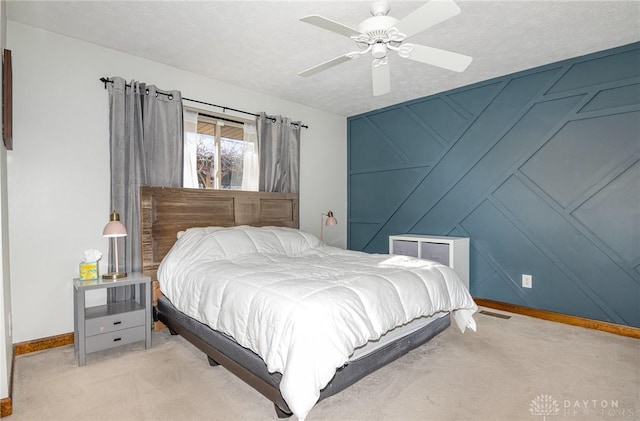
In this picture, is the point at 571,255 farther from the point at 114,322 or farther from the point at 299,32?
the point at 114,322

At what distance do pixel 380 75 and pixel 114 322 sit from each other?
2700mm

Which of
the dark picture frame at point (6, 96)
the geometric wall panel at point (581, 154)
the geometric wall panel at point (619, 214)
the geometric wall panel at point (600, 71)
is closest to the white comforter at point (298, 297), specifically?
the dark picture frame at point (6, 96)

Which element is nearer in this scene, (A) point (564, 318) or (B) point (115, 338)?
(B) point (115, 338)

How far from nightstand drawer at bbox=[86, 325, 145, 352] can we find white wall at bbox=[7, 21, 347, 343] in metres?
0.59

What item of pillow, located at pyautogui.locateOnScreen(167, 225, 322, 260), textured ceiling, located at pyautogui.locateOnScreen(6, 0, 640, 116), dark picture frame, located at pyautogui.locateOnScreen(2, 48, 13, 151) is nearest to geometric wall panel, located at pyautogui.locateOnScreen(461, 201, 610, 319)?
textured ceiling, located at pyautogui.locateOnScreen(6, 0, 640, 116)

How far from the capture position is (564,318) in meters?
3.26

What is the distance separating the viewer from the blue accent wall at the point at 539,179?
299 cm

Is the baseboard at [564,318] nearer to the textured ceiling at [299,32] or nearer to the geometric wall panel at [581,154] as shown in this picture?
the geometric wall panel at [581,154]

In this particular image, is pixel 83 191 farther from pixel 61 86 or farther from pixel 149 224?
pixel 61 86

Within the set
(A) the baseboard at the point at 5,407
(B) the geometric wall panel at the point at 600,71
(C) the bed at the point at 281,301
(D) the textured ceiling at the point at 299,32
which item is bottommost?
(A) the baseboard at the point at 5,407

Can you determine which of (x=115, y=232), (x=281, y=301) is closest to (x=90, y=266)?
(x=115, y=232)

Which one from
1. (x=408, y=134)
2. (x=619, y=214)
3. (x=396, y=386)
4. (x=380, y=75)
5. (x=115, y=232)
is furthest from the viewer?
(x=408, y=134)

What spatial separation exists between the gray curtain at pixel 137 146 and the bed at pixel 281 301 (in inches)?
4.2

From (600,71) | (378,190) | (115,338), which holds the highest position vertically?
(600,71)
